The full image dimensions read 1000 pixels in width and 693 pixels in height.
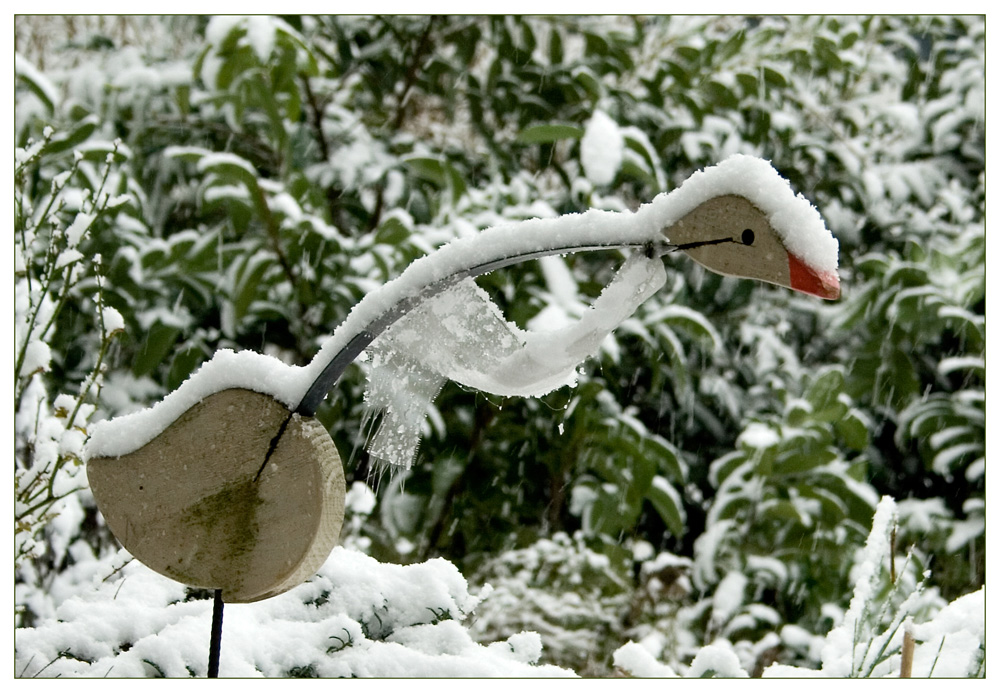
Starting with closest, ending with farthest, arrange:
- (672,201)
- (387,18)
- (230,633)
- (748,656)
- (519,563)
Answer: (672,201) < (230,633) < (748,656) < (519,563) < (387,18)

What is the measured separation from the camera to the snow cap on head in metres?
0.34

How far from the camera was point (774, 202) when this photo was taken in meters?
0.35

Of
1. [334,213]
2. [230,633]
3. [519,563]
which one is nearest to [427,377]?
[230,633]

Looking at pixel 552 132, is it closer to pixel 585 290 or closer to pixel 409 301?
pixel 585 290

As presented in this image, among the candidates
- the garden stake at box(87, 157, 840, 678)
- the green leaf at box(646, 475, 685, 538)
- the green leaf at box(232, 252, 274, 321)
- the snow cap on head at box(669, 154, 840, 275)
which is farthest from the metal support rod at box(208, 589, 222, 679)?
the green leaf at box(646, 475, 685, 538)

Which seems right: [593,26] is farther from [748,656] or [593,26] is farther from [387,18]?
[748,656]

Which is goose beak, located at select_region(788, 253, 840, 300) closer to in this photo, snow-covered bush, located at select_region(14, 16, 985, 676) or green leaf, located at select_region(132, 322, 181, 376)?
snow-covered bush, located at select_region(14, 16, 985, 676)

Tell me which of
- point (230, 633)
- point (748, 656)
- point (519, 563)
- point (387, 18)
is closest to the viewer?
point (230, 633)

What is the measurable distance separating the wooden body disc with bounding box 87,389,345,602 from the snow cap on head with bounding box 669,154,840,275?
0.71ft

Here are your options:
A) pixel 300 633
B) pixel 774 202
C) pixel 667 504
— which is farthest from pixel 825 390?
pixel 774 202

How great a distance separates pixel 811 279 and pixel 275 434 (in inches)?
10.2
